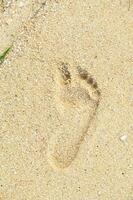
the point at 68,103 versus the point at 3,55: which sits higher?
the point at 3,55

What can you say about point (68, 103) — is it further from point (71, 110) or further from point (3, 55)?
point (3, 55)

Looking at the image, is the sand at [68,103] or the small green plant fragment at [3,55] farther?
the small green plant fragment at [3,55]

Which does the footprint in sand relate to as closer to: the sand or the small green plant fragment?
the sand

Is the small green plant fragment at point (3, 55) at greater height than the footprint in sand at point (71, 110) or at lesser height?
greater

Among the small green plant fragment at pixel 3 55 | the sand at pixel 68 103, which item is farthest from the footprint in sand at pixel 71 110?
the small green plant fragment at pixel 3 55

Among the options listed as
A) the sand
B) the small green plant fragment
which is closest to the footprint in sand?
the sand

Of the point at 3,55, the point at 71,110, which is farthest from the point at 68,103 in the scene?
the point at 3,55

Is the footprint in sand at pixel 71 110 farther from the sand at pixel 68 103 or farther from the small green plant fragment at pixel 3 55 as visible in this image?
the small green plant fragment at pixel 3 55
